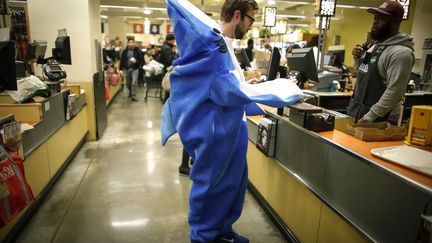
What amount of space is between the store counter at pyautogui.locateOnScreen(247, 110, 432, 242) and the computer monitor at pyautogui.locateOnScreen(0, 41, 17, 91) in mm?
2049

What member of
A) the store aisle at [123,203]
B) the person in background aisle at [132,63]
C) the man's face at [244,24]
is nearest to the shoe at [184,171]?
the store aisle at [123,203]

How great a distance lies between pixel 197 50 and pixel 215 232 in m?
1.10

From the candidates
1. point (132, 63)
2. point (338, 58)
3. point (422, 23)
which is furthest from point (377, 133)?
point (132, 63)

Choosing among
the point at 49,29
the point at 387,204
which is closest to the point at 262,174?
the point at 387,204

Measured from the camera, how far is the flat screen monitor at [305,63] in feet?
7.44

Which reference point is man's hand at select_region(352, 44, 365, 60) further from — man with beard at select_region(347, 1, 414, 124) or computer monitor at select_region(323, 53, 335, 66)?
computer monitor at select_region(323, 53, 335, 66)

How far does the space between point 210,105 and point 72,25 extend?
3.47 meters

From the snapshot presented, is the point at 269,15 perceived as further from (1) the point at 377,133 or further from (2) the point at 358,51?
(1) the point at 377,133

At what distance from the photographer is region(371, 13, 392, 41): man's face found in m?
2.29

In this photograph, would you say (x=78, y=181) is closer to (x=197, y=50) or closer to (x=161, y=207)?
(x=161, y=207)

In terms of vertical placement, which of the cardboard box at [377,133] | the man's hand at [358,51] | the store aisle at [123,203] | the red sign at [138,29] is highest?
the red sign at [138,29]

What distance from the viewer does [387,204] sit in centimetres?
133

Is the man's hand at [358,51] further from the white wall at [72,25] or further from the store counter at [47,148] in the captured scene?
the white wall at [72,25]

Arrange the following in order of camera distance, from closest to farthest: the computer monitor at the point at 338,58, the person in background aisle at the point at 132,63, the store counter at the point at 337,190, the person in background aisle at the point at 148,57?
the store counter at the point at 337,190, the computer monitor at the point at 338,58, the person in background aisle at the point at 132,63, the person in background aisle at the point at 148,57
